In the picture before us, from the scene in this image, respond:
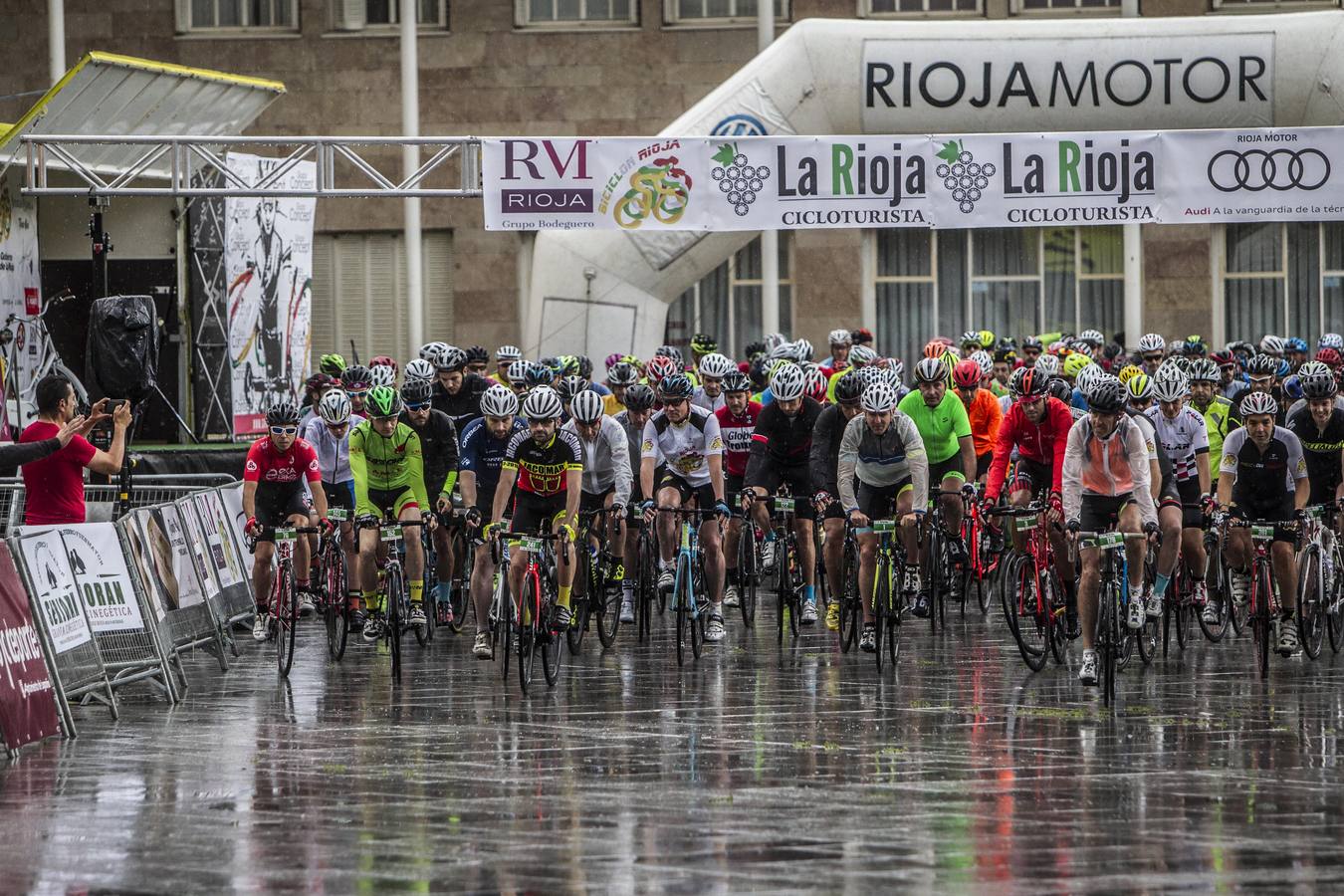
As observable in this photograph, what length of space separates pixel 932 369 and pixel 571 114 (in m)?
16.2

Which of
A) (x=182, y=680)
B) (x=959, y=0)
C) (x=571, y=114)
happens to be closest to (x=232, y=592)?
(x=182, y=680)

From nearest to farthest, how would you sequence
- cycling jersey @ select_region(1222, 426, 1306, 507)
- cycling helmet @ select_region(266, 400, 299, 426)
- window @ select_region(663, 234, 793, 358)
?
cycling jersey @ select_region(1222, 426, 1306, 507)
cycling helmet @ select_region(266, 400, 299, 426)
window @ select_region(663, 234, 793, 358)

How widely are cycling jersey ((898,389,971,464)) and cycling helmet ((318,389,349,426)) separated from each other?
4184mm

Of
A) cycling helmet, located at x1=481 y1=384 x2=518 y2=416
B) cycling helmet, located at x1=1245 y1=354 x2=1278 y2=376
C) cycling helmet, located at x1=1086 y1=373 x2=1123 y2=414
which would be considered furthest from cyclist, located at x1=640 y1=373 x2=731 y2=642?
cycling helmet, located at x1=1245 y1=354 x2=1278 y2=376

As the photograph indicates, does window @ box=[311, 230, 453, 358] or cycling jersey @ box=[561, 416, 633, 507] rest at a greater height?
window @ box=[311, 230, 453, 358]

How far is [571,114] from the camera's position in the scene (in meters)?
30.9

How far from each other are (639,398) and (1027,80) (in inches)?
359

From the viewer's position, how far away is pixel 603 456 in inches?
597

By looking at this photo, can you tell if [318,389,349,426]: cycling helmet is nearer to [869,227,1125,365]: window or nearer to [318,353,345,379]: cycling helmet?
[318,353,345,379]: cycling helmet

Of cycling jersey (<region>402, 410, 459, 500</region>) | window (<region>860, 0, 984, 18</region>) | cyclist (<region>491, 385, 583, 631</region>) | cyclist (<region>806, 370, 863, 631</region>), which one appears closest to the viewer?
cyclist (<region>491, 385, 583, 631</region>)

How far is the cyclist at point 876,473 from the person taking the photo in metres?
13.8

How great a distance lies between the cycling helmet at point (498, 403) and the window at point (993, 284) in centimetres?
1694

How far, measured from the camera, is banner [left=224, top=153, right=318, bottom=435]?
26.1 meters

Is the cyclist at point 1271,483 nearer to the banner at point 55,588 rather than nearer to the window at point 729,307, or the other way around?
the banner at point 55,588
